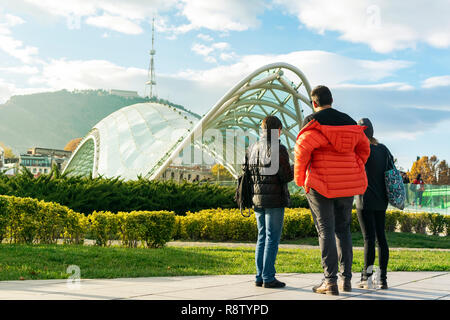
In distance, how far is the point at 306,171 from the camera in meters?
4.95

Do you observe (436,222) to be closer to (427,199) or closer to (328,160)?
(427,199)

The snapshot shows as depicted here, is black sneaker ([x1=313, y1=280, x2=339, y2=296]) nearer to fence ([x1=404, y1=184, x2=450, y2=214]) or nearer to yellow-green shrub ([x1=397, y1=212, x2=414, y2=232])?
yellow-green shrub ([x1=397, y1=212, x2=414, y2=232])

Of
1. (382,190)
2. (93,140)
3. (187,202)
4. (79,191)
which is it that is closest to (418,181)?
(187,202)

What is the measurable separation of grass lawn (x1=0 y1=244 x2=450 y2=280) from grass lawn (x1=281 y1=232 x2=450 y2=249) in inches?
203

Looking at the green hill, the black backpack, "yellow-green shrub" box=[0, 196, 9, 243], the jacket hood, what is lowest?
"yellow-green shrub" box=[0, 196, 9, 243]

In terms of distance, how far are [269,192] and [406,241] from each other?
1073 centimetres

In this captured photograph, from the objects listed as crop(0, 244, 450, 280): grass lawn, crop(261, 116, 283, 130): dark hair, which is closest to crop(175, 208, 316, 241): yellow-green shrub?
crop(0, 244, 450, 280): grass lawn

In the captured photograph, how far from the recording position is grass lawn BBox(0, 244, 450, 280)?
618 centimetres

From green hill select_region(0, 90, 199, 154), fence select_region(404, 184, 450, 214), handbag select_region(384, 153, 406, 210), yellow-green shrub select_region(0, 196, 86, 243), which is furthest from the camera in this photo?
green hill select_region(0, 90, 199, 154)

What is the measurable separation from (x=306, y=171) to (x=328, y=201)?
0.38 m

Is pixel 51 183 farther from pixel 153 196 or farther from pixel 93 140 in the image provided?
pixel 93 140

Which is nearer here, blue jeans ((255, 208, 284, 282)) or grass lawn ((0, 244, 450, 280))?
blue jeans ((255, 208, 284, 282))

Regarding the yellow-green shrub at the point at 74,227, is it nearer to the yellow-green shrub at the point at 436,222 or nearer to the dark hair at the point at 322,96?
the dark hair at the point at 322,96

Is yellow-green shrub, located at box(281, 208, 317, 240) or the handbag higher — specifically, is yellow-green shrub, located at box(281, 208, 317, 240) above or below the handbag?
below
